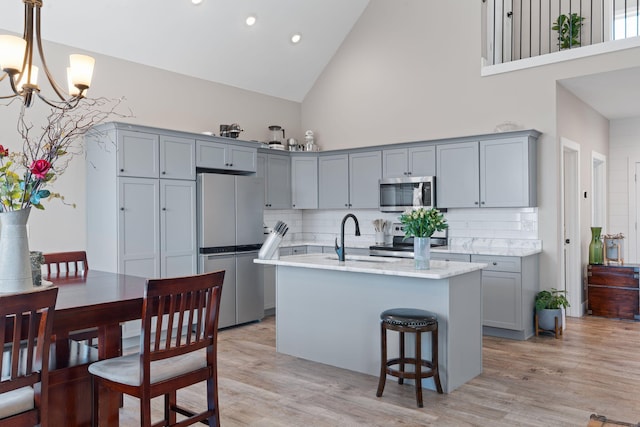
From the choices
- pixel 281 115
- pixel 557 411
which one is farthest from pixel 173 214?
pixel 557 411

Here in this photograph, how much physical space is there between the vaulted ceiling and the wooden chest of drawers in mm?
4724

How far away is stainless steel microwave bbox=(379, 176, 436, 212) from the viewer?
5879mm

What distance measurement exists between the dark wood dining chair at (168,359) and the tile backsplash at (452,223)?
4168 millimetres

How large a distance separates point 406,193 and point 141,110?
10.8 ft

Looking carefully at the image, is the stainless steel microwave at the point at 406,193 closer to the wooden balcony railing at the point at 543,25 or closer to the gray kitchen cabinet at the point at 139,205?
the wooden balcony railing at the point at 543,25

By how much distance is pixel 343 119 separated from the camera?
7215mm

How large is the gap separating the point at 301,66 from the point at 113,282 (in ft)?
16.5

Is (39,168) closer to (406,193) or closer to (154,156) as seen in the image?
(154,156)

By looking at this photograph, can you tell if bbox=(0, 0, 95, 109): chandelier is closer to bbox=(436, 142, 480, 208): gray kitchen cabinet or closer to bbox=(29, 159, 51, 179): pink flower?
bbox=(29, 159, 51, 179): pink flower

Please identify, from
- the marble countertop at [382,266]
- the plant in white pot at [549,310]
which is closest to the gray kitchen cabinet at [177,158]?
the marble countertop at [382,266]

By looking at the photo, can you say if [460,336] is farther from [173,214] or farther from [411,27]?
[411,27]

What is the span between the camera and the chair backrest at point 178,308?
2.18 metres

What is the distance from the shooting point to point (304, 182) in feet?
23.0

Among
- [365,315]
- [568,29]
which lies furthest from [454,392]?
[568,29]
